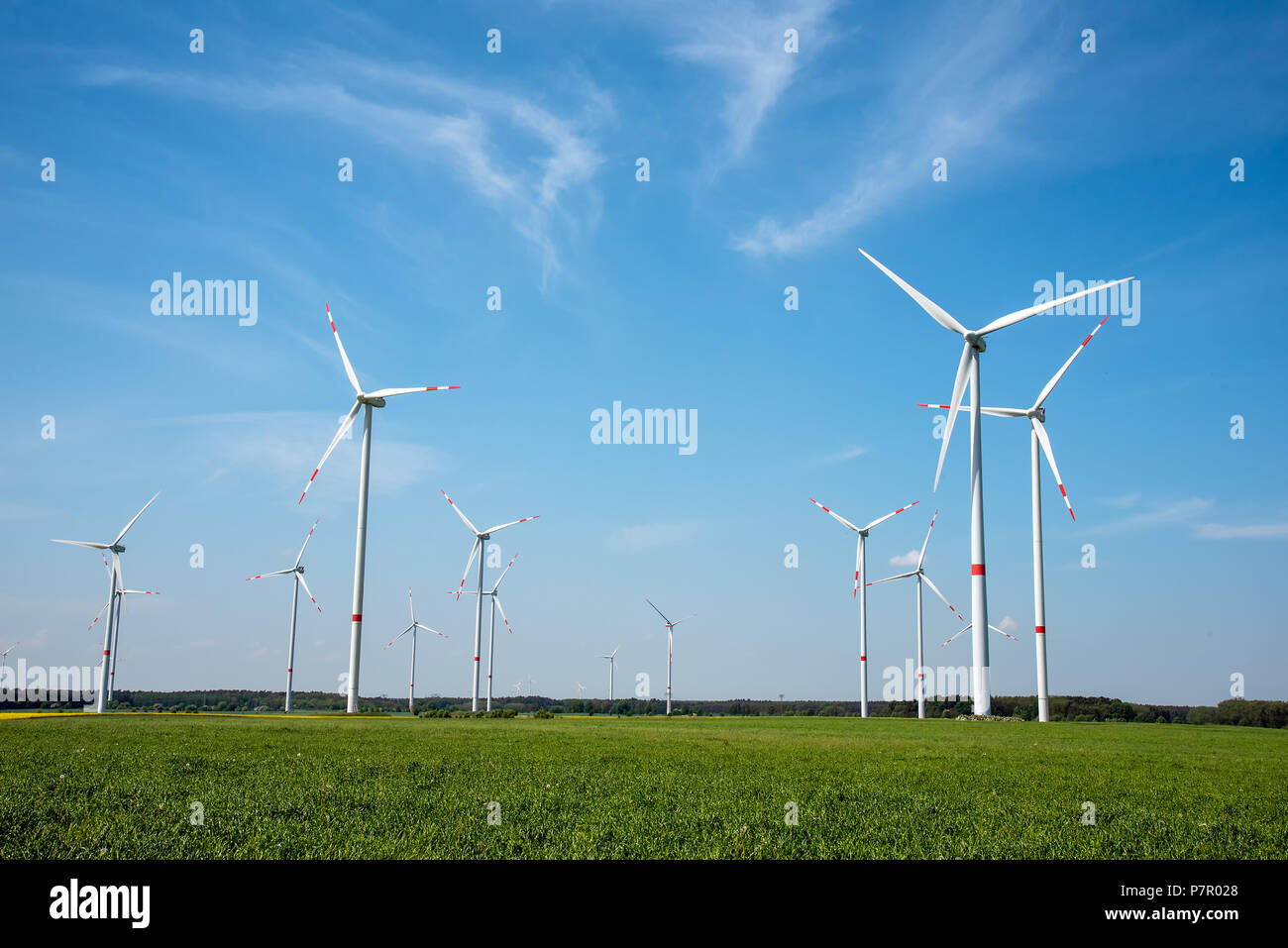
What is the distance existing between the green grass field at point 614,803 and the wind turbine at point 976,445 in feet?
86.6

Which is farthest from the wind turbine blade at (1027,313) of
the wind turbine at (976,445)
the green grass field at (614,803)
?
the green grass field at (614,803)

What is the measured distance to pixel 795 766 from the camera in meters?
21.6

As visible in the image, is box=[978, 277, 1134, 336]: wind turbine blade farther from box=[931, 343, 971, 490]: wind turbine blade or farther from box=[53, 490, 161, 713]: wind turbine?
box=[53, 490, 161, 713]: wind turbine

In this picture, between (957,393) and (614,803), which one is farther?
(957,393)

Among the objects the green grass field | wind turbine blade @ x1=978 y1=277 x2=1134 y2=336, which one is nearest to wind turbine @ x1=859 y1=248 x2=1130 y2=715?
wind turbine blade @ x1=978 y1=277 x2=1134 y2=336

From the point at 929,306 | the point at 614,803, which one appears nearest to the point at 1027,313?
the point at 929,306

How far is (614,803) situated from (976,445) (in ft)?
159

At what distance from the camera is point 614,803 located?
557 inches

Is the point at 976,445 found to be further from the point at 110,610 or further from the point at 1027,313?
the point at 110,610

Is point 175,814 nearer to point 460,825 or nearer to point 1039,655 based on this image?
point 460,825

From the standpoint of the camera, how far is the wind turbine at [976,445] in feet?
173
